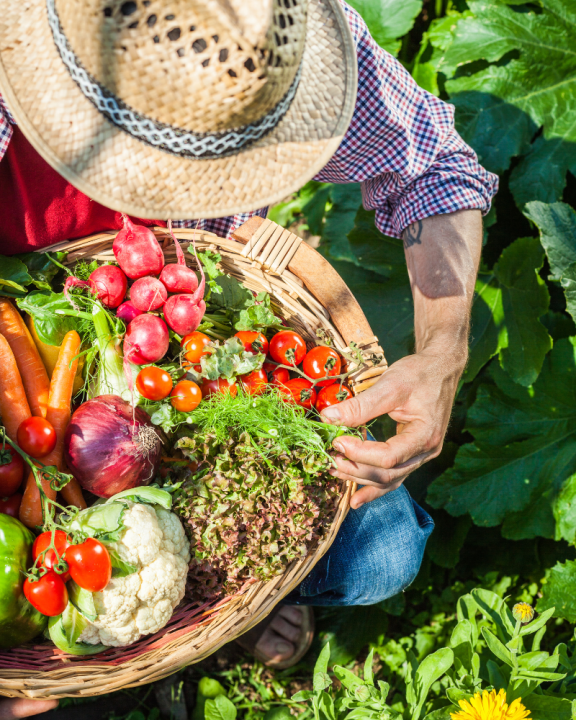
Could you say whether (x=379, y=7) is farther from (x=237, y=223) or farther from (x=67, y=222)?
(x=67, y=222)

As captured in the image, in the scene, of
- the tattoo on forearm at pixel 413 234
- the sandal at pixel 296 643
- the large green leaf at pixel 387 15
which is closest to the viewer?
the tattoo on forearm at pixel 413 234

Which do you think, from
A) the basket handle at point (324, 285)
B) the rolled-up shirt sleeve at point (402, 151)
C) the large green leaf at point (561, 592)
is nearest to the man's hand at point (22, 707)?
the basket handle at point (324, 285)

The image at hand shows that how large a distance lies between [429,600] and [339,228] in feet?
5.63

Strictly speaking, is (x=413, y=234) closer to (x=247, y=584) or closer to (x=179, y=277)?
(x=179, y=277)

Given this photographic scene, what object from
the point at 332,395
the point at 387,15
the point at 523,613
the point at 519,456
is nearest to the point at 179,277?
the point at 332,395

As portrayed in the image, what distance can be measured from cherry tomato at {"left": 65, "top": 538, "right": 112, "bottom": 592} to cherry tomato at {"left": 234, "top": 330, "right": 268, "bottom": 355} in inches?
24.4

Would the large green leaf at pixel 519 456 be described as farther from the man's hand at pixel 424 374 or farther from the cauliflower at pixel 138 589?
the cauliflower at pixel 138 589

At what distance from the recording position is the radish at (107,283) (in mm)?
1476

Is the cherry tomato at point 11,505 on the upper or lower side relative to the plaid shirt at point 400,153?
lower

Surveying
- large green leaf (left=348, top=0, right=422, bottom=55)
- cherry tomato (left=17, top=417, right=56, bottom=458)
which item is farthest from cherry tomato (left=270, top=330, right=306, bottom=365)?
large green leaf (left=348, top=0, right=422, bottom=55)

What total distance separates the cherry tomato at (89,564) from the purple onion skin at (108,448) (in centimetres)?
18

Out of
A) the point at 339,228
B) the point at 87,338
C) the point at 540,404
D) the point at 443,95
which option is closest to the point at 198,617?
the point at 87,338

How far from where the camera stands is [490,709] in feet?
4.70

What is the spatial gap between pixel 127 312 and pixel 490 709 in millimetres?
1433
